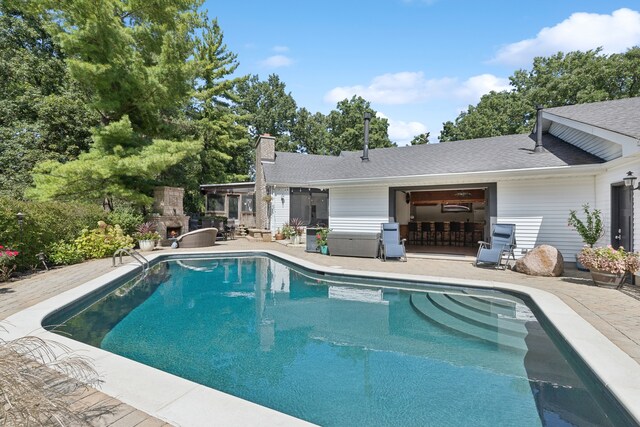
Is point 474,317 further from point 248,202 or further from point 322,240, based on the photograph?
point 248,202

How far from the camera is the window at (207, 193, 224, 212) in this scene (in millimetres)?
22938

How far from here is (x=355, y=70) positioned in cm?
→ 1669

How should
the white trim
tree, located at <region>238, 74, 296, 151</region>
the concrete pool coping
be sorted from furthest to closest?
tree, located at <region>238, 74, 296, 151</region>
the white trim
the concrete pool coping

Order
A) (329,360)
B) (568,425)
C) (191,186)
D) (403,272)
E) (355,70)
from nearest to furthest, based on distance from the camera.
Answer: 1. (568,425)
2. (329,360)
3. (403,272)
4. (355,70)
5. (191,186)

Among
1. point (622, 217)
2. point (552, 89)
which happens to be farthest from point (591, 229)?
Result: point (552, 89)

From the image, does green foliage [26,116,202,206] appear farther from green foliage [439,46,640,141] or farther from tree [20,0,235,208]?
green foliage [439,46,640,141]

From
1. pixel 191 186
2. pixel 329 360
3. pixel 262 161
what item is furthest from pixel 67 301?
pixel 191 186

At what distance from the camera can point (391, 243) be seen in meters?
10.9

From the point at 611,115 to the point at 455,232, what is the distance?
26.8 ft

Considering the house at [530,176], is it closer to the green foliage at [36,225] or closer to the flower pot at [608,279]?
the flower pot at [608,279]

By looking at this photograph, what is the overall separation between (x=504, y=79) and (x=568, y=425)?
1568 inches

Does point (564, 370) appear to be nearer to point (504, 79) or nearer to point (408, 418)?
point (408, 418)

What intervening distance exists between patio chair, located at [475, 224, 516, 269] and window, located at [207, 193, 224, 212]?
58.7ft

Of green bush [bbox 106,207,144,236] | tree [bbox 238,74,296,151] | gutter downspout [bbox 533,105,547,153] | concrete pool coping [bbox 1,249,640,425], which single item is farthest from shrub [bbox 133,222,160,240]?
tree [bbox 238,74,296,151]
